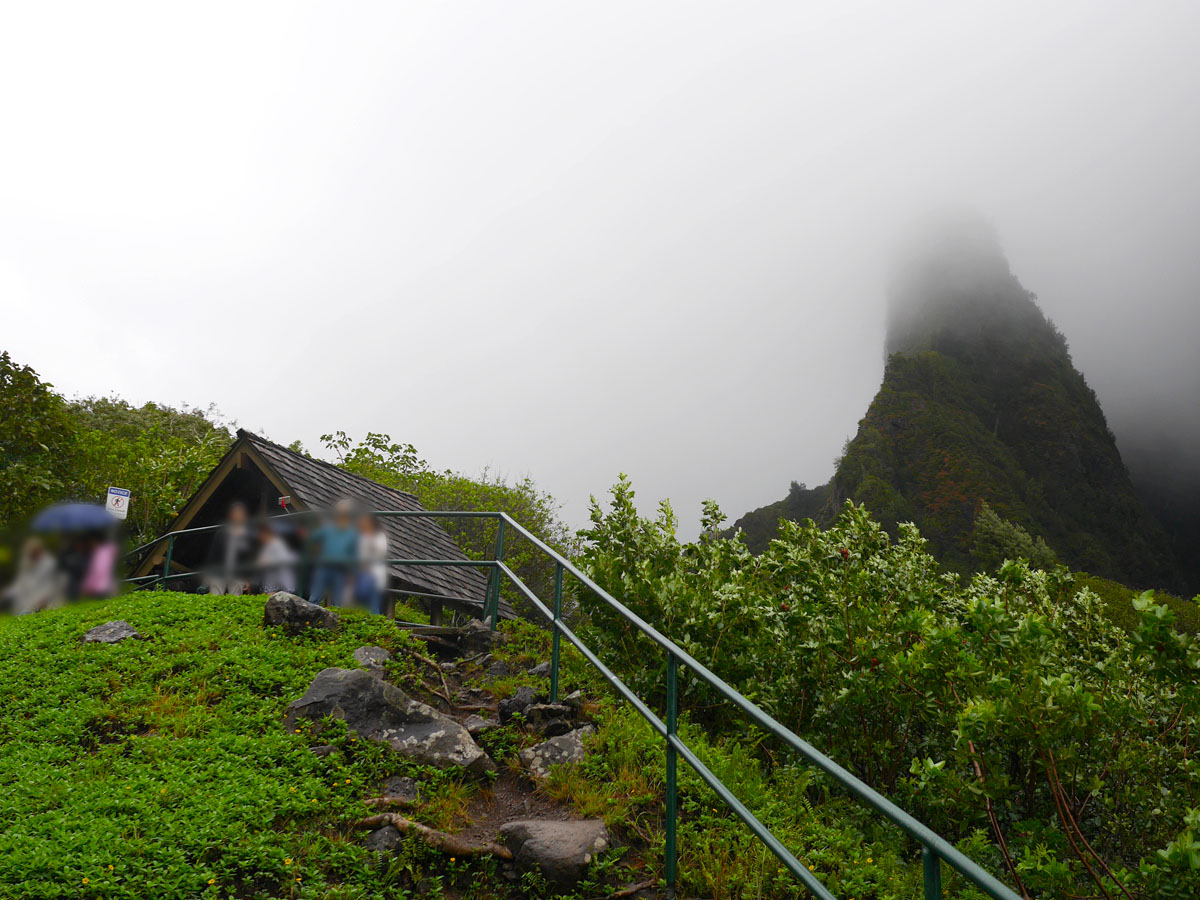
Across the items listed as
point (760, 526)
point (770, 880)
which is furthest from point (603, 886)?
point (760, 526)

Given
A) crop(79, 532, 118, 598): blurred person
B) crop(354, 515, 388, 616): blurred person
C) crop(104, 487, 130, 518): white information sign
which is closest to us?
crop(79, 532, 118, 598): blurred person

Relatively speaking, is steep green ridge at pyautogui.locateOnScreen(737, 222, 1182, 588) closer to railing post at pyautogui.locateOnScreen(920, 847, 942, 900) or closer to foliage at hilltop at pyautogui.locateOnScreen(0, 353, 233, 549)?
foliage at hilltop at pyautogui.locateOnScreen(0, 353, 233, 549)

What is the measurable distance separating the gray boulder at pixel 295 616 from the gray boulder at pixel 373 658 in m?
0.86

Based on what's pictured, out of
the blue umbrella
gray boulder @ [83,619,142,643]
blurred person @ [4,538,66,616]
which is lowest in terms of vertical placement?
gray boulder @ [83,619,142,643]

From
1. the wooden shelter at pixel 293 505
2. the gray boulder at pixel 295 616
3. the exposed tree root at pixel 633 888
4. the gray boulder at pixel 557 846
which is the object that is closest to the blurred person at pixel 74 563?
the gray boulder at pixel 295 616

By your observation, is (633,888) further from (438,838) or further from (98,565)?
(98,565)

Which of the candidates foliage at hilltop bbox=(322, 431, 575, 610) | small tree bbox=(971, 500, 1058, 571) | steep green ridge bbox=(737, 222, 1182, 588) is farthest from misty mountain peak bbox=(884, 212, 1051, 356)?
foliage at hilltop bbox=(322, 431, 575, 610)

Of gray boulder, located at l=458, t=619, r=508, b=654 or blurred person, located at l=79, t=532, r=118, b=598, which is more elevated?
blurred person, located at l=79, t=532, r=118, b=598

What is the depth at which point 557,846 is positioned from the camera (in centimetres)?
362

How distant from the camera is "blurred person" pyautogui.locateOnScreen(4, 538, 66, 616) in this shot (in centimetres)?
431

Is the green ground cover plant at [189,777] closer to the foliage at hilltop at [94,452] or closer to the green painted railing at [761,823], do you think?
the green painted railing at [761,823]

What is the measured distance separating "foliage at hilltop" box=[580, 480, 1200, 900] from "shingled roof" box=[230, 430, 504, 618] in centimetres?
534

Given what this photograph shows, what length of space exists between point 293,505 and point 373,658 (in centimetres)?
576

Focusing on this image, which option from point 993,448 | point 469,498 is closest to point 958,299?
point 993,448
